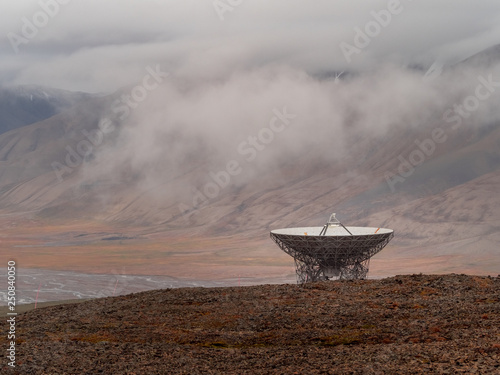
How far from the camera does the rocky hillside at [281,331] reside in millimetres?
23016

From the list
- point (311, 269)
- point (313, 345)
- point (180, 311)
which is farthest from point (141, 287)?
point (313, 345)

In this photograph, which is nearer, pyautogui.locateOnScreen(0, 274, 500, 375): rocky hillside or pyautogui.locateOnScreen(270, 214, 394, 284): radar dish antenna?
pyautogui.locateOnScreen(0, 274, 500, 375): rocky hillside

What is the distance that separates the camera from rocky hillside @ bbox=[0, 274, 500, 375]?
23.0m

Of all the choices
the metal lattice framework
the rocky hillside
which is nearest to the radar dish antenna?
the metal lattice framework

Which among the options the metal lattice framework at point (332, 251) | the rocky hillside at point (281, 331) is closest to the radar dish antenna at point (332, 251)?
the metal lattice framework at point (332, 251)

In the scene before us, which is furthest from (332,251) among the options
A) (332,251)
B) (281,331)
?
(281,331)

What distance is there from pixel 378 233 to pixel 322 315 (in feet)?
88.3

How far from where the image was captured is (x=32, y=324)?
35.4 metres

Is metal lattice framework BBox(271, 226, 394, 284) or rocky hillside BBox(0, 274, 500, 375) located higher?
metal lattice framework BBox(271, 226, 394, 284)

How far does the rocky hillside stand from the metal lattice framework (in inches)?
505

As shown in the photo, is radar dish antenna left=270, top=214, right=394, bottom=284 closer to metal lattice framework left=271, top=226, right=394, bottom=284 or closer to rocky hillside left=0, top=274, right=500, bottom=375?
metal lattice framework left=271, top=226, right=394, bottom=284

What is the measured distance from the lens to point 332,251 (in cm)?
5634

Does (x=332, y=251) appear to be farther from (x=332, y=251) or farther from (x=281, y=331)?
(x=281, y=331)

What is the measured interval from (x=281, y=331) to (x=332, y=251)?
2734 centimetres
